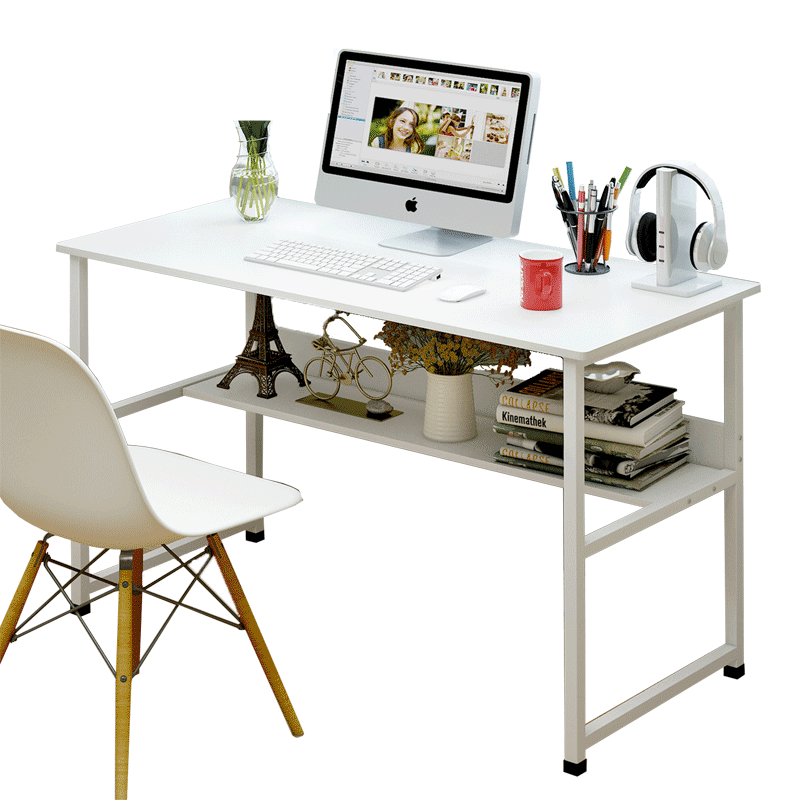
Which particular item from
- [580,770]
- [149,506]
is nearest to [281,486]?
[149,506]

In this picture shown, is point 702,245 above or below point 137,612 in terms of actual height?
above

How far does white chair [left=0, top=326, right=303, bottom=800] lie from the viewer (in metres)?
3.48

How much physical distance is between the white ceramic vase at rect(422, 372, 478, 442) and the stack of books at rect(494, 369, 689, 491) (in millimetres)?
106

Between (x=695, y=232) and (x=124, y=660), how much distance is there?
1624mm

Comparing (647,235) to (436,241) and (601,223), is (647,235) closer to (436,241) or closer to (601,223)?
(601,223)

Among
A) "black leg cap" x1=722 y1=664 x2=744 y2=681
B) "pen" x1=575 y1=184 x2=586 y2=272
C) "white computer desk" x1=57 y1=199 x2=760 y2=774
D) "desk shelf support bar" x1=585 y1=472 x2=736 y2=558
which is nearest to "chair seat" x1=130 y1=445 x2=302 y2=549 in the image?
"white computer desk" x1=57 y1=199 x2=760 y2=774

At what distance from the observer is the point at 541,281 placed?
387cm

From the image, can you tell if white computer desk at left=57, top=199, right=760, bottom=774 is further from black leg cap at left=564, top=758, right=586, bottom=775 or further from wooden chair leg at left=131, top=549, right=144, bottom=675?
wooden chair leg at left=131, top=549, right=144, bottom=675

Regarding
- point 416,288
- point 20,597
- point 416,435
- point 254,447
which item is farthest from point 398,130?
point 20,597

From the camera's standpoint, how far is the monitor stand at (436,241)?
14.4ft

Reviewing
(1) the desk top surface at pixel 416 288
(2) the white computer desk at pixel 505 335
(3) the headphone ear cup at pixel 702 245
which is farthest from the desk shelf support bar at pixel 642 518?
(3) the headphone ear cup at pixel 702 245

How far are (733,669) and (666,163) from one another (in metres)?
1.29

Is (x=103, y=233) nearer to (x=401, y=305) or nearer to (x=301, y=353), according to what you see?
(x=301, y=353)

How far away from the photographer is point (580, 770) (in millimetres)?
3895
